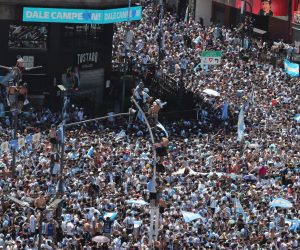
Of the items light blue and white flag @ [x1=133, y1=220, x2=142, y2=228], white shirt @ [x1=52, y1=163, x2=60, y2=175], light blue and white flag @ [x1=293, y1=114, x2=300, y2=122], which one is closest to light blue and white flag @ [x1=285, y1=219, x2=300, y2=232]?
light blue and white flag @ [x1=133, y1=220, x2=142, y2=228]

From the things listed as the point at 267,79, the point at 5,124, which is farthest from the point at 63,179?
the point at 267,79

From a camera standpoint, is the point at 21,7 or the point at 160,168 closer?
the point at 160,168

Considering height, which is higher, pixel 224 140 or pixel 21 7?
pixel 21 7

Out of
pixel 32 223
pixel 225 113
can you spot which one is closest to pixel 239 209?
pixel 32 223

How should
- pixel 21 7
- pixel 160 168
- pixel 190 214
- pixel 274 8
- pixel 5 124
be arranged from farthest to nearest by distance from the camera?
pixel 274 8 < pixel 21 7 < pixel 5 124 < pixel 190 214 < pixel 160 168

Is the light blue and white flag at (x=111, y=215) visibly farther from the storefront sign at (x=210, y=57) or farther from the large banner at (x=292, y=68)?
the large banner at (x=292, y=68)

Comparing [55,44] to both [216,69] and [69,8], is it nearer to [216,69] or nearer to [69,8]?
[69,8]

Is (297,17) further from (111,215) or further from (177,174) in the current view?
(111,215)
